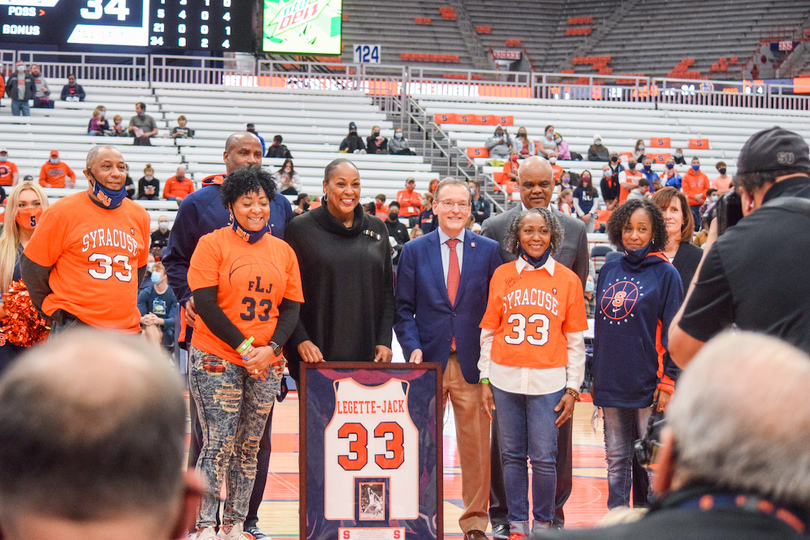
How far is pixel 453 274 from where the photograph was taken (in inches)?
181

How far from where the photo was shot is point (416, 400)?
4.21 metres

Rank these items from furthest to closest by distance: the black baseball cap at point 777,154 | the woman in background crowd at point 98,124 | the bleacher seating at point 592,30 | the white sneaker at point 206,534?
the bleacher seating at point 592,30 < the woman in background crowd at point 98,124 < the white sneaker at point 206,534 < the black baseball cap at point 777,154

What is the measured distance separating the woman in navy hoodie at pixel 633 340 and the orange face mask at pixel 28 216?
302 cm

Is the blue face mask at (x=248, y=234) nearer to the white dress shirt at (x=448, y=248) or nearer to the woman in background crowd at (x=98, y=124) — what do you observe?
the white dress shirt at (x=448, y=248)

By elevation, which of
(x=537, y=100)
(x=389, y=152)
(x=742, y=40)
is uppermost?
(x=742, y=40)

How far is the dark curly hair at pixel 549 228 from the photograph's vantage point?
451 cm

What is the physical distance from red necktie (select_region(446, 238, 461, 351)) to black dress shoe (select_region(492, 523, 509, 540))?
3.23 ft

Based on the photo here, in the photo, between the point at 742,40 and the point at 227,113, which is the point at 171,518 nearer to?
the point at 227,113

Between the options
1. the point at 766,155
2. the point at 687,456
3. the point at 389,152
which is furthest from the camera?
the point at 389,152

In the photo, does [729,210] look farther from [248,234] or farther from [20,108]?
[20,108]

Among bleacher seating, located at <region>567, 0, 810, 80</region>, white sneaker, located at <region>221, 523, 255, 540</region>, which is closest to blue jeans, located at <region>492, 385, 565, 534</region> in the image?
white sneaker, located at <region>221, 523, 255, 540</region>

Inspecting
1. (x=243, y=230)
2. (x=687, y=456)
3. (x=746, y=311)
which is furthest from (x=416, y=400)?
(x=687, y=456)

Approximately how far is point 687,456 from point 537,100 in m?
22.2

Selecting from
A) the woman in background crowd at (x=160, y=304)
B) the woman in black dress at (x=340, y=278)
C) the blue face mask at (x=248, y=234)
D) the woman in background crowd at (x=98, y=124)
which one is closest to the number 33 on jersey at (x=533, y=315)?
the woman in black dress at (x=340, y=278)
